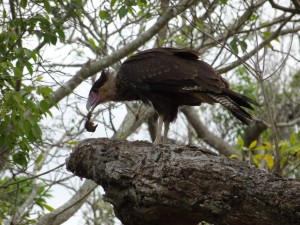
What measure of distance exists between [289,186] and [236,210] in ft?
1.17

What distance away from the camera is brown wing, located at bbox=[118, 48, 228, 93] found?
5.84 metres

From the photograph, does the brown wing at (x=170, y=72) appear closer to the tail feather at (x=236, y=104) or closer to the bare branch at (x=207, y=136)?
the tail feather at (x=236, y=104)

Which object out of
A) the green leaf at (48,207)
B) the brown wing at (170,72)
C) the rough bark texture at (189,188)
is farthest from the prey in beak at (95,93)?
the rough bark texture at (189,188)

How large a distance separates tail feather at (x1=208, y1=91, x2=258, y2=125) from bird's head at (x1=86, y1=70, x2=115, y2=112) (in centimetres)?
152

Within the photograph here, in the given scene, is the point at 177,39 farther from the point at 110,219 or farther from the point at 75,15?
the point at 110,219

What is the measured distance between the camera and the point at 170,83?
240 inches

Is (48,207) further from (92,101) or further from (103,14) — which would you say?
(103,14)

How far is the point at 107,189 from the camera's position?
4.56m

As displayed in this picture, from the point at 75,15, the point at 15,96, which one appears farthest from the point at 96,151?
the point at 75,15

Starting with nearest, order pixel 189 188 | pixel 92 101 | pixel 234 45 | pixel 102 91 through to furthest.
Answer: pixel 189 188 < pixel 234 45 < pixel 102 91 < pixel 92 101

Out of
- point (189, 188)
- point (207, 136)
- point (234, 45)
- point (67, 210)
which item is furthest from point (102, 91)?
point (207, 136)

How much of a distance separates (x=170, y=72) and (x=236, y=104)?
88 cm

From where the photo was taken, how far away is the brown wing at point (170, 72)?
5836 millimetres

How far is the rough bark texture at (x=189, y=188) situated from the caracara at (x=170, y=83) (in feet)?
4.17
